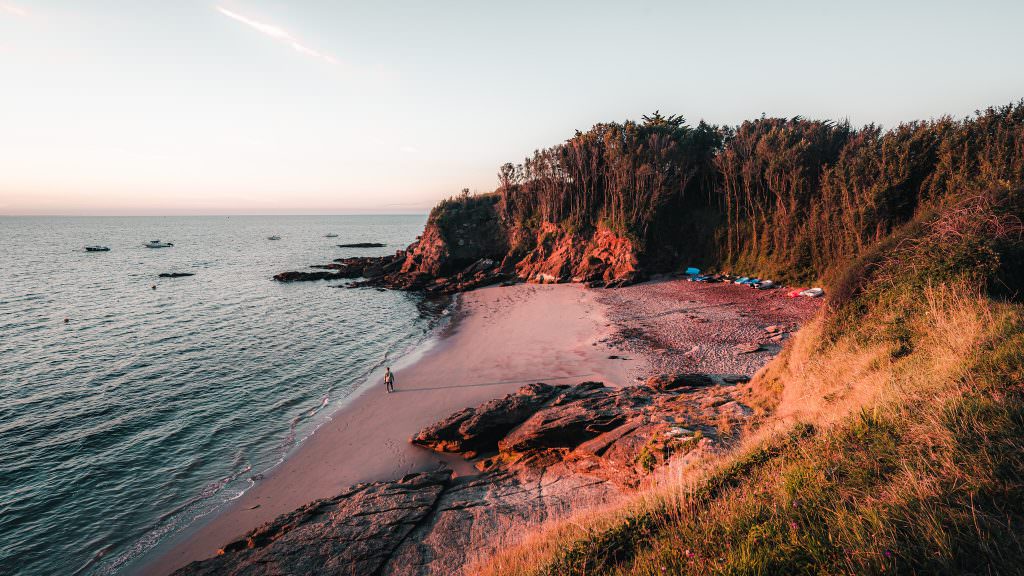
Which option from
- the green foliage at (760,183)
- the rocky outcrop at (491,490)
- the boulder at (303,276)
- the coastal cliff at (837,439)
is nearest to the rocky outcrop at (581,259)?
the green foliage at (760,183)

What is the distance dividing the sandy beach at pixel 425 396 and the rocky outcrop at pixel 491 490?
6.94ft

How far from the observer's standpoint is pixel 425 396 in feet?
70.4

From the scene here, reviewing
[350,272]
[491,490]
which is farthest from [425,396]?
[350,272]

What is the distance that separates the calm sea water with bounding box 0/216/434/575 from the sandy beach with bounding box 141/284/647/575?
123cm

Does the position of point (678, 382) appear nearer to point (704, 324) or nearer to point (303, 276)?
point (704, 324)

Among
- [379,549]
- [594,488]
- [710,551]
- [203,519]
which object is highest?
[710,551]

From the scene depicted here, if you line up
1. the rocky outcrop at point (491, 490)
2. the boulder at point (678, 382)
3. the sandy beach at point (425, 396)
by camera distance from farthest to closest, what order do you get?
1. the boulder at point (678, 382)
2. the sandy beach at point (425, 396)
3. the rocky outcrop at point (491, 490)

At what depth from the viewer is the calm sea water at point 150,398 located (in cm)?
1359

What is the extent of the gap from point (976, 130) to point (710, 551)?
4224 cm

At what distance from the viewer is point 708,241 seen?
50406 millimetres

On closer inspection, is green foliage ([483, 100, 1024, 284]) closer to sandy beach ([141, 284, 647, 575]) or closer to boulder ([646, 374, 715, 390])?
boulder ([646, 374, 715, 390])

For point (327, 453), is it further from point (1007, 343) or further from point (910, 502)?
point (1007, 343)

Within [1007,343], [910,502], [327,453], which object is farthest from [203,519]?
[1007,343]

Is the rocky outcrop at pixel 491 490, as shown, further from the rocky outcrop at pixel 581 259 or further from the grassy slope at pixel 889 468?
the rocky outcrop at pixel 581 259
